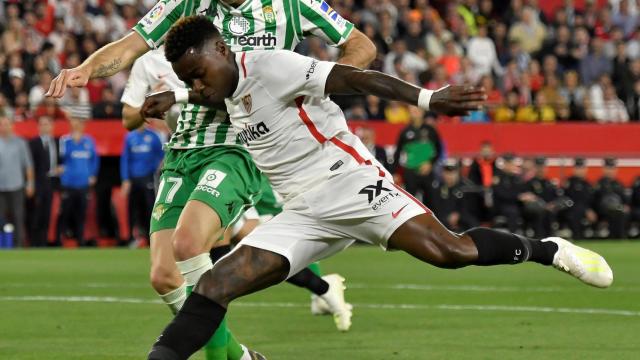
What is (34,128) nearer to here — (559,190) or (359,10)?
(359,10)

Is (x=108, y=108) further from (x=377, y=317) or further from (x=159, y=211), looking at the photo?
(x=159, y=211)

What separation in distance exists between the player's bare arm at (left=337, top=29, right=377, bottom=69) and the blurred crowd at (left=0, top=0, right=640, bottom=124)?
1479 cm

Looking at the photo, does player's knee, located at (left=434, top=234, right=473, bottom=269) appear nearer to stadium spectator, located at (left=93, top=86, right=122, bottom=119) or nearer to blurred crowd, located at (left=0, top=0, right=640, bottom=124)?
blurred crowd, located at (left=0, top=0, right=640, bottom=124)

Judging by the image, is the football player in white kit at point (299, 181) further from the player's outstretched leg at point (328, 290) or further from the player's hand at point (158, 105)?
the player's outstretched leg at point (328, 290)

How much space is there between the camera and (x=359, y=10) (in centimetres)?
2750

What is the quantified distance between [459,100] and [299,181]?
1.19 m

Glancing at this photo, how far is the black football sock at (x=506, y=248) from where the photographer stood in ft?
24.3

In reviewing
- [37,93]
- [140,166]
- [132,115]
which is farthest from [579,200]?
[132,115]

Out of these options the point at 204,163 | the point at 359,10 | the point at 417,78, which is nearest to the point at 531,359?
the point at 204,163

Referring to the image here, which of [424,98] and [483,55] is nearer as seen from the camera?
[424,98]

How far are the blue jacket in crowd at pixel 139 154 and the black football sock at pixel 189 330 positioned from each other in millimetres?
15184

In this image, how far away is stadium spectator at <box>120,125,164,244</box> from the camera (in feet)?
72.5

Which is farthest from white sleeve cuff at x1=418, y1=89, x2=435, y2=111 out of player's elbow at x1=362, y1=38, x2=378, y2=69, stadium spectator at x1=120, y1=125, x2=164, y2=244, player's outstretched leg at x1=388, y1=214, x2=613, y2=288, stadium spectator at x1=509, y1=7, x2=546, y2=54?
stadium spectator at x1=509, y1=7, x2=546, y2=54

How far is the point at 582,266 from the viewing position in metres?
7.62
